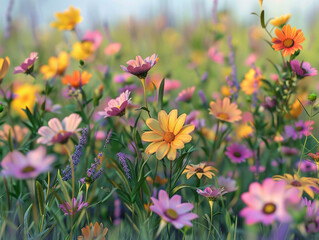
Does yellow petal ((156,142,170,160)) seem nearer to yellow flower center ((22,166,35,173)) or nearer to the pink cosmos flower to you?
yellow flower center ((22,166,35,173))

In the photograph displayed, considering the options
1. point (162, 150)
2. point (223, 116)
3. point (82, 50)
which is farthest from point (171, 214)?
point (82, 50)

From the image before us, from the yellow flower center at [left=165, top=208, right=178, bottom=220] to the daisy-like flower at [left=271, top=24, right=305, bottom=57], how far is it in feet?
1.69

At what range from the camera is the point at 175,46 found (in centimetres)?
461

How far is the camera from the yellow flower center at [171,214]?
0.68m

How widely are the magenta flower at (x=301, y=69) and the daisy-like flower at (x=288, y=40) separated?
0.13ft

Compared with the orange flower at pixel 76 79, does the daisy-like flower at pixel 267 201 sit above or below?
above

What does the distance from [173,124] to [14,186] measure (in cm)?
51

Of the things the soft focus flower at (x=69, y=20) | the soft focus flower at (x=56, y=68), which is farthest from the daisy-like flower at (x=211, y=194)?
the soft focus flower at (x=69, y=20)

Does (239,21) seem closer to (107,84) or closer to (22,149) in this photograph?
(107,84)

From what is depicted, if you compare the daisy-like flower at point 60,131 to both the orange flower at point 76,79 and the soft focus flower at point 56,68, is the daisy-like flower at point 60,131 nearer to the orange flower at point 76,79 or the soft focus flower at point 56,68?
the orange flower at point 76,79

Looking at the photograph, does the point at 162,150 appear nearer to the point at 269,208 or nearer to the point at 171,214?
the point at 171,214

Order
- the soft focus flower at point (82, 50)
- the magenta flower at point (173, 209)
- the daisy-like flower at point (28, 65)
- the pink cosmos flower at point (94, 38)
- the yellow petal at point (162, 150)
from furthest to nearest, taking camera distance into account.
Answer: the pink cosmos flower at point (94, 38)
the soft focus flower at point (82, 50)
the daisy-like flower at point (28, 65)
the yellow petal at point (162, 150)
the magenta flower at point (173, 209)

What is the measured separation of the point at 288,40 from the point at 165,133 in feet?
1.39

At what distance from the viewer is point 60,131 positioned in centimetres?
70
